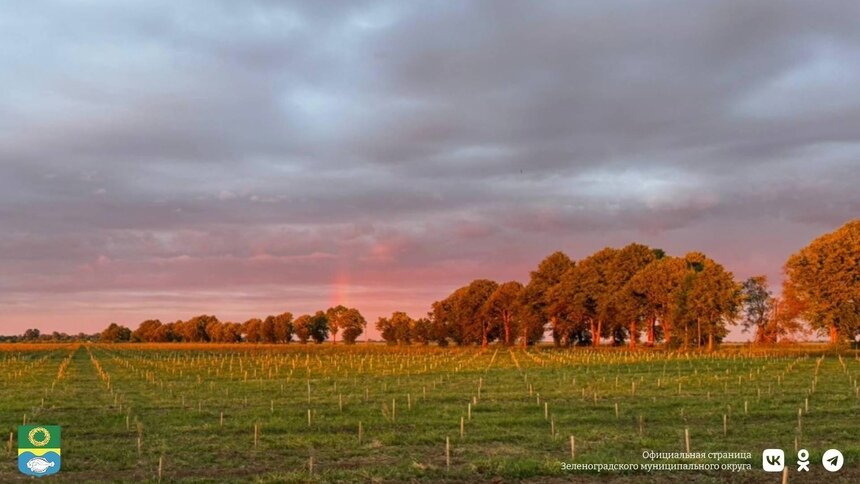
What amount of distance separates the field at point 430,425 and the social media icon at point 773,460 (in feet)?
0.85

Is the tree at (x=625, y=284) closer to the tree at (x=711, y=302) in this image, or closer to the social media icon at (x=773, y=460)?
the tree at (x=711, y=302)

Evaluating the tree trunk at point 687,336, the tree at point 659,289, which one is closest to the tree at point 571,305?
the tree at point 659,289

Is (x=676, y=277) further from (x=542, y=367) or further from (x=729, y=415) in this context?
(x=729, y=415)

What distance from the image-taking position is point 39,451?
72.8 ft

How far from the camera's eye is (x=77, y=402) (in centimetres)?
3791

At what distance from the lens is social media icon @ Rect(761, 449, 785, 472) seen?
19.8 meters

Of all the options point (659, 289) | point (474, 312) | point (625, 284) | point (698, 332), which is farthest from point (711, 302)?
point (474, 312)

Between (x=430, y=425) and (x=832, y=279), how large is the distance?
6838cm

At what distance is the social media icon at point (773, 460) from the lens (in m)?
19.8

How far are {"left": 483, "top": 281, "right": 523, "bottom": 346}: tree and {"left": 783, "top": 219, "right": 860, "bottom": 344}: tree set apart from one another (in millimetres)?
Result: 67090

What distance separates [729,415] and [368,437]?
16.0m

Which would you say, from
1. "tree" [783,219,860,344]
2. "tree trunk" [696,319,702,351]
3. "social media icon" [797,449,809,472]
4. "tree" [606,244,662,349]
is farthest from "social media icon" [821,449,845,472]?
"tree" [606,244,662,349]

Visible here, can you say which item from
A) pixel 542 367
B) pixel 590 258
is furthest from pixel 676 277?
pixel 542 367

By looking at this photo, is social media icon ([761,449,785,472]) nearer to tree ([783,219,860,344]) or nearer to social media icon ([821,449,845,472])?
social media icon ([821,449,845,472])
